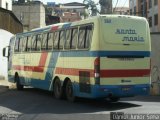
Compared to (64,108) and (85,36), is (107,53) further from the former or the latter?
(64,108)

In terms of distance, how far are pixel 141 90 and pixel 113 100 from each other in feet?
6.51

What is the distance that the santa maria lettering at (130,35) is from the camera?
683 inches

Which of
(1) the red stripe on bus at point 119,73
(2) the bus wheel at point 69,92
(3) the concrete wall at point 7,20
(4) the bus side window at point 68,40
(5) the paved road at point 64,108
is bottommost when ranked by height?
(5) the paved road at point 64,108

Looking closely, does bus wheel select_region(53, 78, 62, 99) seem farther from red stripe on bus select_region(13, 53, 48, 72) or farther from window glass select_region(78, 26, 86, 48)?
window glass select_region(78, 26, 86, 48)

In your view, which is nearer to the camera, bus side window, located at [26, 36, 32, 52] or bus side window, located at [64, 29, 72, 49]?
bus side window, located at [64, 29, 72, 49]

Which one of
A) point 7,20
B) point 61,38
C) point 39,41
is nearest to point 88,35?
point 61,38

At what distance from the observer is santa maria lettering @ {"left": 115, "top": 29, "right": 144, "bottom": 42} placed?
57.0ft

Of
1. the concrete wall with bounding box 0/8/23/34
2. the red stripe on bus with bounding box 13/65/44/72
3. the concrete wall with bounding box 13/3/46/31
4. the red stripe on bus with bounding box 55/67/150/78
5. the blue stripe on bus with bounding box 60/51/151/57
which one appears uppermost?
the concrete wall with bounding box 13/3/46/31

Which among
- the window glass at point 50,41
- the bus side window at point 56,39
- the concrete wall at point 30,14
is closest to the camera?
the bus side window at point 56,39

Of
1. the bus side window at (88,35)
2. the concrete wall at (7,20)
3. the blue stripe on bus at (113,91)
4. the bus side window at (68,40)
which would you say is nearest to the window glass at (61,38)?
the bus side window at (68,40)

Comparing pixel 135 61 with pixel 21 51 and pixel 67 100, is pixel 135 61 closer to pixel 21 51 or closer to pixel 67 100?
pixel 67 100

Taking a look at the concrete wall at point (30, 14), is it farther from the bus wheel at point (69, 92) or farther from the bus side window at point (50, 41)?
the bus wheel at point (69, 92)

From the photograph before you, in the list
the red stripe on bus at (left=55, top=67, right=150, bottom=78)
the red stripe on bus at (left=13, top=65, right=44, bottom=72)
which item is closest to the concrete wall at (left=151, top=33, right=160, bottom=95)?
the red stripe on bus at (left=13, top=65, right=44, bottom=72)

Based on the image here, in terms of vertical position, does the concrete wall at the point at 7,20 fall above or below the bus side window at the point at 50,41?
above
